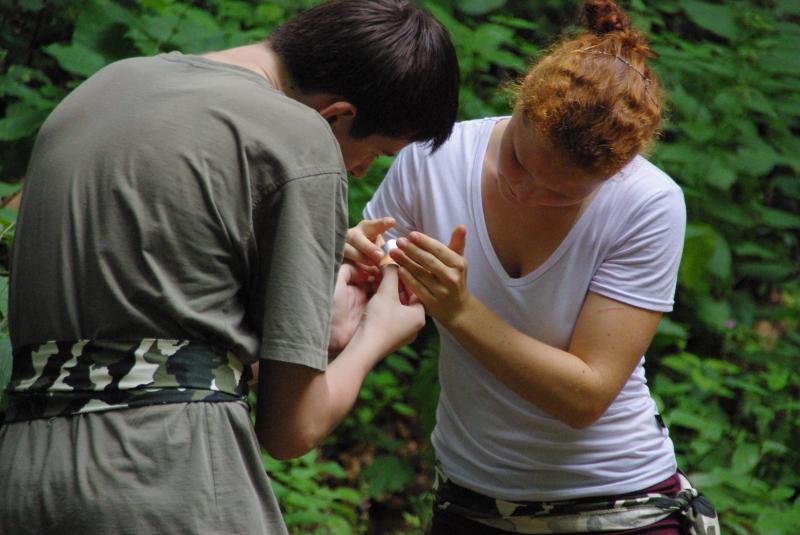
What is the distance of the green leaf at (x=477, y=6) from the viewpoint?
4371 millimetres

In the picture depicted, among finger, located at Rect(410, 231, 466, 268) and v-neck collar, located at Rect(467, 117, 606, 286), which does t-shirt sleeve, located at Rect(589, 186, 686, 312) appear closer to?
v-neck collar, located at Rect(467, 117, 606, 286)

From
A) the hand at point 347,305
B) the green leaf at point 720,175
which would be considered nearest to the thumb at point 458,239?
the hand at point 347,305

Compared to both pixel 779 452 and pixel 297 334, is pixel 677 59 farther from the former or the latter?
pixel 297 334

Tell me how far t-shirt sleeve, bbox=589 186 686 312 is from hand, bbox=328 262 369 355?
0.52 m

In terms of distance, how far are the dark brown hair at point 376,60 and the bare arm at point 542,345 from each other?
368 millimetres

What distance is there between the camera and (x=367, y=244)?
7.30 feet

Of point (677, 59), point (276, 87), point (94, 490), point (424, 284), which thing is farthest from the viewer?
point (677, 59)

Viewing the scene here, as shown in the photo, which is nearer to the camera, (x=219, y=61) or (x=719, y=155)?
(x=219, y=61)

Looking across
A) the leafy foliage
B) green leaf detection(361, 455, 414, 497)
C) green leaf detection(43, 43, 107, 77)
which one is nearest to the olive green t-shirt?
the leafy foliage

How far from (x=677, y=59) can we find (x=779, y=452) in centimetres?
187

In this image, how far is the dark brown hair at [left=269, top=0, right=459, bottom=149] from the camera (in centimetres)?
171

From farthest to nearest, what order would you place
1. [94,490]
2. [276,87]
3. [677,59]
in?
[677,59]
[276,87]
[94,490]

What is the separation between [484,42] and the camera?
4090 mm

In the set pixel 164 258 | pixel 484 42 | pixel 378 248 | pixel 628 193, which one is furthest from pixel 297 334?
pixel 484 42
